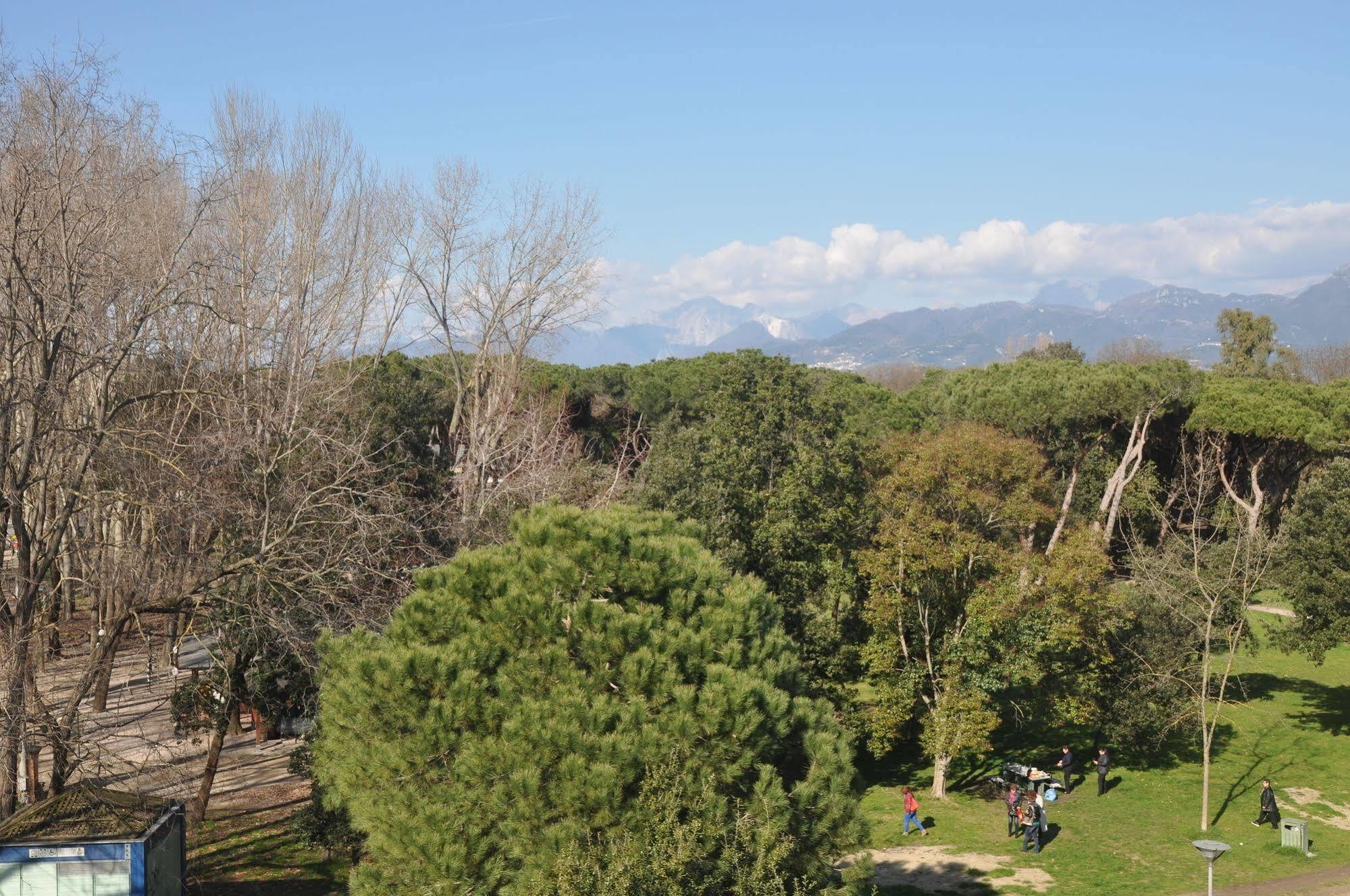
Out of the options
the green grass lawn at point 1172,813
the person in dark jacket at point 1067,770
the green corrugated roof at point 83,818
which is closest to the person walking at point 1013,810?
the green grass lawn at point 1172,813

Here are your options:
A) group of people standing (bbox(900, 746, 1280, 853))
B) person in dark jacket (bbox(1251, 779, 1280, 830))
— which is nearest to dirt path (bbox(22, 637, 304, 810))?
group of people standing (bbox(900, 746, 1280, 853))

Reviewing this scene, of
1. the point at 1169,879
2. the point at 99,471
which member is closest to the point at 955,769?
the point at 1169,879

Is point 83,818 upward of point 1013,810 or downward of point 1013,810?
upward

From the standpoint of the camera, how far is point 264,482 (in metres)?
12.9

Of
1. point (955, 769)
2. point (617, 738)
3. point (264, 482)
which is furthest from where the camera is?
point (955, 769)

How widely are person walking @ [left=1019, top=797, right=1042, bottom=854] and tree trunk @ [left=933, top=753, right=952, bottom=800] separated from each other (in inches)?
94.3

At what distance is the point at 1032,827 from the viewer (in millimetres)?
18422

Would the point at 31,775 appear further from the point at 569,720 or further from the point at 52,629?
the point at 569,720

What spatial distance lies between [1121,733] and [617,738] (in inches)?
642

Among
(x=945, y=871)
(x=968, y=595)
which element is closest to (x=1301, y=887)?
(x=945, y=871)

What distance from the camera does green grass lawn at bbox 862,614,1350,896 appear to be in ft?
57.0

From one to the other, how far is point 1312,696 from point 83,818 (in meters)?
29.0

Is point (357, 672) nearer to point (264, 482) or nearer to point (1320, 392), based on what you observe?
point (264, 482)

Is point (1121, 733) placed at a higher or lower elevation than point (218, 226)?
lower
